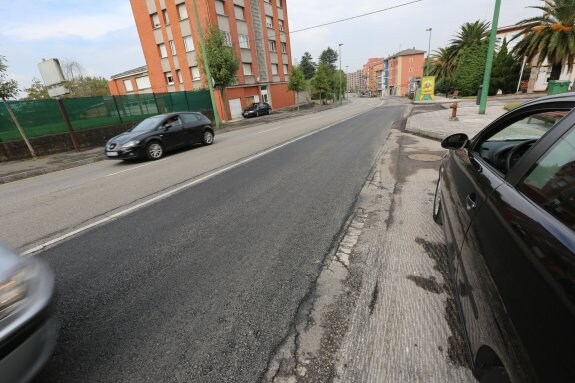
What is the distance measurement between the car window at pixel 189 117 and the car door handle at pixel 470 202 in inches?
429

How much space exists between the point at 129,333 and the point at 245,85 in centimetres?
3231

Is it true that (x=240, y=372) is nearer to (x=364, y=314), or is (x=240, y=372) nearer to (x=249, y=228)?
(x=364, y=314)

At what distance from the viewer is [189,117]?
37.4 feet

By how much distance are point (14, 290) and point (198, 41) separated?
1181 inches

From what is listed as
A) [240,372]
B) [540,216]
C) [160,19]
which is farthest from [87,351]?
[160,19]

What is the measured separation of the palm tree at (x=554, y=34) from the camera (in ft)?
69.2

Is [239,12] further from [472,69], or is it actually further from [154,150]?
[154,150]

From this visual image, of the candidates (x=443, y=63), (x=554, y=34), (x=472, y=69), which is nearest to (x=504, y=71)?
(x=472, y=69)

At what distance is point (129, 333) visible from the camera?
220 centimetres

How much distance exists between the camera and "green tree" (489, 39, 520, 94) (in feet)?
97.1

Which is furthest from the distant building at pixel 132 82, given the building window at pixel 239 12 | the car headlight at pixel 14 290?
the car headlight at pixel 14 290

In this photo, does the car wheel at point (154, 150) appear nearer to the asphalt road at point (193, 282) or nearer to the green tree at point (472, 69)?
the asphalt road at point (193, 282)

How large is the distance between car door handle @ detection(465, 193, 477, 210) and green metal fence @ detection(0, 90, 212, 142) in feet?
52.8

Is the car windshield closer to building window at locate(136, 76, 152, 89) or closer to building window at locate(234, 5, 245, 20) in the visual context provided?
building window at locate(234, 5, 245, 20)
